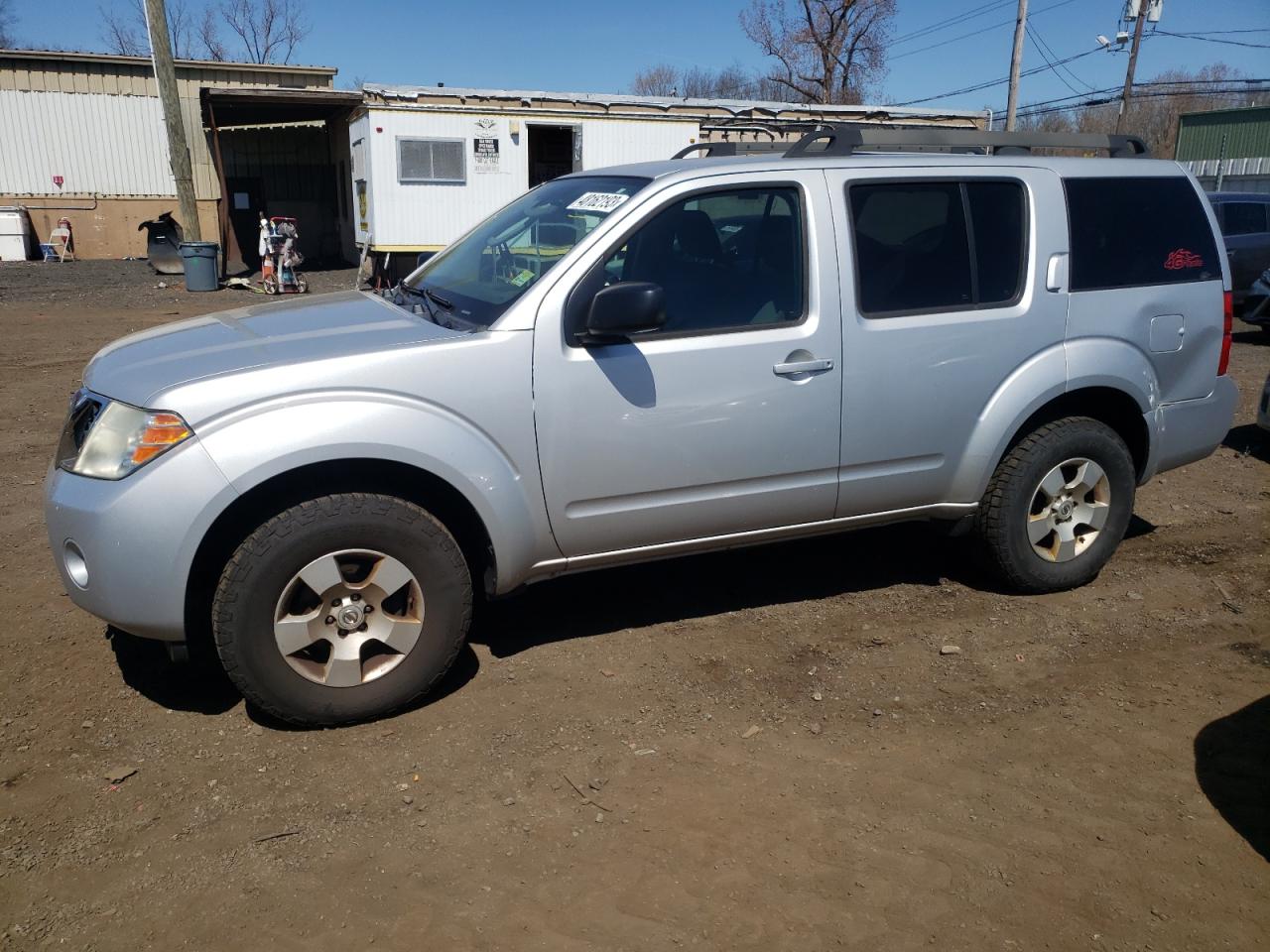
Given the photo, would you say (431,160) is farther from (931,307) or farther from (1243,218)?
(931,307)

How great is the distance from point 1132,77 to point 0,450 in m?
36.8

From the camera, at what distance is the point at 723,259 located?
155 inches

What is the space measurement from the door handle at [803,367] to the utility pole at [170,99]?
17.8 meters

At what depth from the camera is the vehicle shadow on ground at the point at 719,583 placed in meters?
4.45

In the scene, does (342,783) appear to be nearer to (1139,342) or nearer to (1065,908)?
(1065,908)

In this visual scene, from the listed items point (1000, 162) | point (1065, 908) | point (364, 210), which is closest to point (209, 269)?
point (364, 210)

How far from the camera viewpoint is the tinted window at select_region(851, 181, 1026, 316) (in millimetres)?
4098

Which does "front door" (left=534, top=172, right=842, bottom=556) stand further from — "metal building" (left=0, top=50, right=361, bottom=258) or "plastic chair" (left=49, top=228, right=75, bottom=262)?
"plastic chair" (left=49, top=228, right=75, bottom=262)

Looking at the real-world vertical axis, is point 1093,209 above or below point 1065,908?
above

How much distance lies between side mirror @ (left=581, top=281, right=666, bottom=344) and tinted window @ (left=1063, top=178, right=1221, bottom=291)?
6.88ft

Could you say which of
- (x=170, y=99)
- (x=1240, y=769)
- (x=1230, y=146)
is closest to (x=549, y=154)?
(x=170, y=99)

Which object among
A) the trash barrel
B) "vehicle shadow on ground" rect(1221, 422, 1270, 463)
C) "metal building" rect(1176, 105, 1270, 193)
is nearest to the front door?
"vehicle shadow on ground" rect(1221, 422, 1270, 463)

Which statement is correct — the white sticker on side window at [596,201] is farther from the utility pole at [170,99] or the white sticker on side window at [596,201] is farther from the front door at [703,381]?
the utility pole at [170,99]

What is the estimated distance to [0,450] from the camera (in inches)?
269
